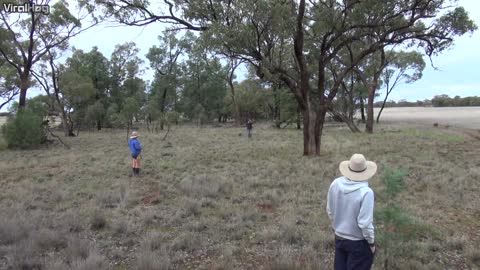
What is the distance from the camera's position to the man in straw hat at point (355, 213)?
11.7 ft

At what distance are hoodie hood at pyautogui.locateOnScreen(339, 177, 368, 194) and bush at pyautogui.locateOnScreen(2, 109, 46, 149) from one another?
24.1m

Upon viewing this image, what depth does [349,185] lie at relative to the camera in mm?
3725

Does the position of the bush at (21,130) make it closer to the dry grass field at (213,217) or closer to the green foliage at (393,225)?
the dry grass field at (213,217)

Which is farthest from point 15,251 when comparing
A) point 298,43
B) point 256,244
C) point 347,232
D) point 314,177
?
point 298,43

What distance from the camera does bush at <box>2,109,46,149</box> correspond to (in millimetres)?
23469

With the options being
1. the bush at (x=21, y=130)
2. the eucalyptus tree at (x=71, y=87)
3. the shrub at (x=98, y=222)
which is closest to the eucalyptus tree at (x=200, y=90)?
the eucalyptus tree at (x=71, y=87)

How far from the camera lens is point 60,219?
744cm

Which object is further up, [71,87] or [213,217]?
[71,87]

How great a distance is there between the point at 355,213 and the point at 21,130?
2447 centimetres

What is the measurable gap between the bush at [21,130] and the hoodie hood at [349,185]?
24.1m

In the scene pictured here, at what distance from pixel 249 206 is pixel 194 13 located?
929cm

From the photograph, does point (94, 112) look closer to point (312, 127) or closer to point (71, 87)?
point (71, 87)

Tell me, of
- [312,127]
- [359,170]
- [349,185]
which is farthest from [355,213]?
[312,127]

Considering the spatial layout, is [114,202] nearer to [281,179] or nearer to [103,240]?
[103,240]
